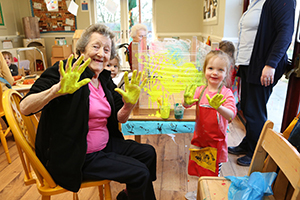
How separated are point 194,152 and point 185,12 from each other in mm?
4660

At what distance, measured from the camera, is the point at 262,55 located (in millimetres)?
1720

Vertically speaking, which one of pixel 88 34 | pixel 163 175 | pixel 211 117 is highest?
pixel 88 34

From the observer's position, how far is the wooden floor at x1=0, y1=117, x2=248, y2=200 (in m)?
1.64

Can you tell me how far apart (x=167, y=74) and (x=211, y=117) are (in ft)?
1.57

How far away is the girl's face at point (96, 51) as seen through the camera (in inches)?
45.1

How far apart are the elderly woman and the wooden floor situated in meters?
0.59

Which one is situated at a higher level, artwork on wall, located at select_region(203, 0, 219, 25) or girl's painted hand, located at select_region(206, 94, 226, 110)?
artwork on wall, located at select_region(203, 0, 219, 25)

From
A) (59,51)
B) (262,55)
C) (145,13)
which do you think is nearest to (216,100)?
(262,55)

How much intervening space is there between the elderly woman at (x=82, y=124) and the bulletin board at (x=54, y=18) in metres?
5.45

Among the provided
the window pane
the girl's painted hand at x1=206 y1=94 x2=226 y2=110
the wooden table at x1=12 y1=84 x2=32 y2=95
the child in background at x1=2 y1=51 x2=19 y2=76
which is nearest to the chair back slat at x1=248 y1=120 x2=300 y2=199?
the girl's painted hand at x1=206 y1=94 x2=226 y2=110

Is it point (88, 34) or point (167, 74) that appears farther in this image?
point (167, 74)

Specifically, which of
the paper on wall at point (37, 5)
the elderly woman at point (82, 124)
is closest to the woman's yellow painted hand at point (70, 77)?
the elderly woman at point (82, 124)

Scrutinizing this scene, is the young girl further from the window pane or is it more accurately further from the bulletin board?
the bulletin board

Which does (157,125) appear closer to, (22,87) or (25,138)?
(25,138)
